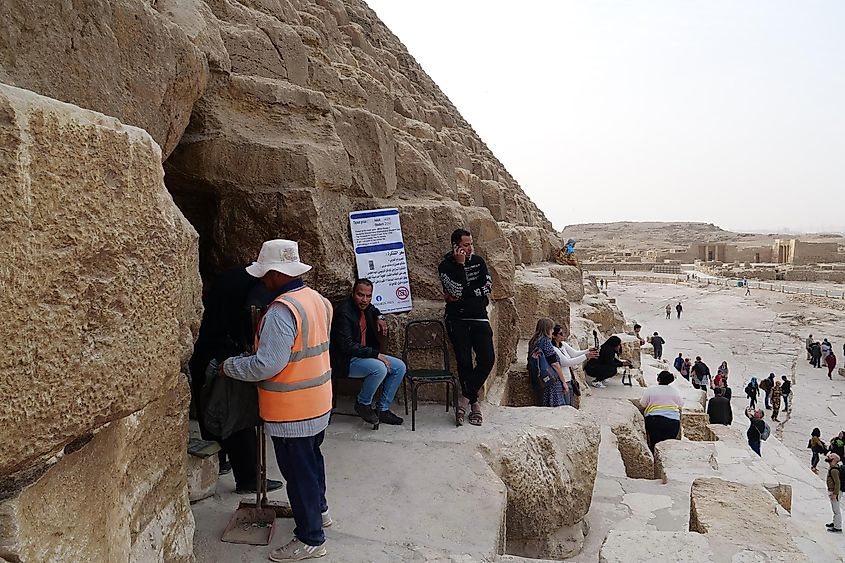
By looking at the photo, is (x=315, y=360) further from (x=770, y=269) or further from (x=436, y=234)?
(x=770, y=269)

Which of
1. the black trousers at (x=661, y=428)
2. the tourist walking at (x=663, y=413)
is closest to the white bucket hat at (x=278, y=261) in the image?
the tourist walking at (x=663, y=413)

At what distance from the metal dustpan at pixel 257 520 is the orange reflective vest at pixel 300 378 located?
35cm

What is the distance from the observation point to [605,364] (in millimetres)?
8828

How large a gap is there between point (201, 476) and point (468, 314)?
2146 millimetres

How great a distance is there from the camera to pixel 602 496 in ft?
17.6

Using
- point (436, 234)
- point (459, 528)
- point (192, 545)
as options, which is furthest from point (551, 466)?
point (192, 545)

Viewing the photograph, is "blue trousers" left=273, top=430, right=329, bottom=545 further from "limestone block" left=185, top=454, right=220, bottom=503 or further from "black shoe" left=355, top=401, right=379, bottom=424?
"black shoe" left=355, top=401, right=379, bottom=424

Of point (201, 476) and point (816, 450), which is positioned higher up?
point (201, 476)

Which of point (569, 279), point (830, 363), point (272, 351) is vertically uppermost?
point (272, 351)

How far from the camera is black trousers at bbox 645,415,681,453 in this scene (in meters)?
7.23

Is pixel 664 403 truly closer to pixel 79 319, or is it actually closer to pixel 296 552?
pixel 296 552

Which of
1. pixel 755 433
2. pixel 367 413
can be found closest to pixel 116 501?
pixel 367 413

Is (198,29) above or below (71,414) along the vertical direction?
above

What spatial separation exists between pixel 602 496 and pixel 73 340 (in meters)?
4.66
